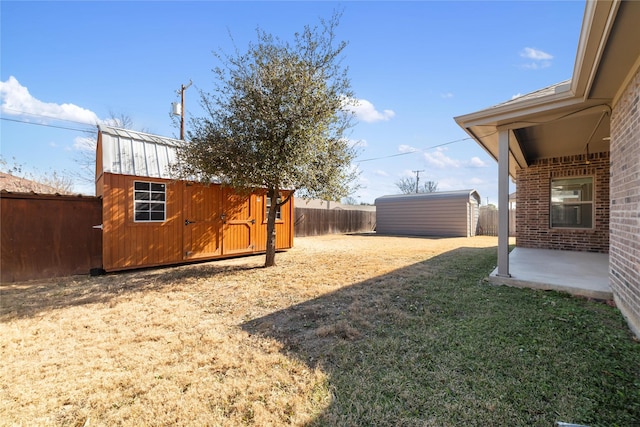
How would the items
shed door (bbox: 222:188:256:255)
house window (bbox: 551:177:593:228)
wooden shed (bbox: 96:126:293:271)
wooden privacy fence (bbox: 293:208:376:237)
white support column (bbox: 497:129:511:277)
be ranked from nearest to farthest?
white support column (bbox: 497:129:511:277) < wooden shed (bbox: 96:126:293:271) < house window (bbox: 551:177:593:228) < shed door (bbox: 222:188:256:255) < wooden privacy fence (bbox: 293:208:376:237)

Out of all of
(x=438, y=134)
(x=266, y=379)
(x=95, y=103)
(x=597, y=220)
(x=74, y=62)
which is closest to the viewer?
(x=266, y=379)

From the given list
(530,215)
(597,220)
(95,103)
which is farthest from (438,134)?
(95,103)

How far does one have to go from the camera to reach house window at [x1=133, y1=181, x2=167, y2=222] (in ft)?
22.4

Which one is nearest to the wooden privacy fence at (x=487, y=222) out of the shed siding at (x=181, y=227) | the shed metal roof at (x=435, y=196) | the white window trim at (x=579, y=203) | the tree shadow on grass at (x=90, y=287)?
the shed metal roof at (x=435, y=196)

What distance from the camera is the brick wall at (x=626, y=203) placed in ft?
9.93

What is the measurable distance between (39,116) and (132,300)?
16549 mm

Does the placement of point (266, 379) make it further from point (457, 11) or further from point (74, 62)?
point (74, 62)

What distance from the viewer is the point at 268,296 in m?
4.73

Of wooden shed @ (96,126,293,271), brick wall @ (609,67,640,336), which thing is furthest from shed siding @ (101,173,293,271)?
brick wall @ (609,67,640,336)

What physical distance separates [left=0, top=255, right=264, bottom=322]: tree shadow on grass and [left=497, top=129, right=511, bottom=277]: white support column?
5298 millimetres

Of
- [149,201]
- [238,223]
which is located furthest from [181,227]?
Answer: [238,223]

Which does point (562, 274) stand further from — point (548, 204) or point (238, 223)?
point (238, 223)

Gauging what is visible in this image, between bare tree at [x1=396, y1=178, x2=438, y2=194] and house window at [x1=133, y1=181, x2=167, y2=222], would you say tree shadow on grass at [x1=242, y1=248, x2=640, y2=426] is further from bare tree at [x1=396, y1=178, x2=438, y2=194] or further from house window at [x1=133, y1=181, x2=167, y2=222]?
bare tree at [x1=396, y1=178, x2=438, y2=194]

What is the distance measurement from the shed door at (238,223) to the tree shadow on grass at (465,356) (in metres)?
4.74
